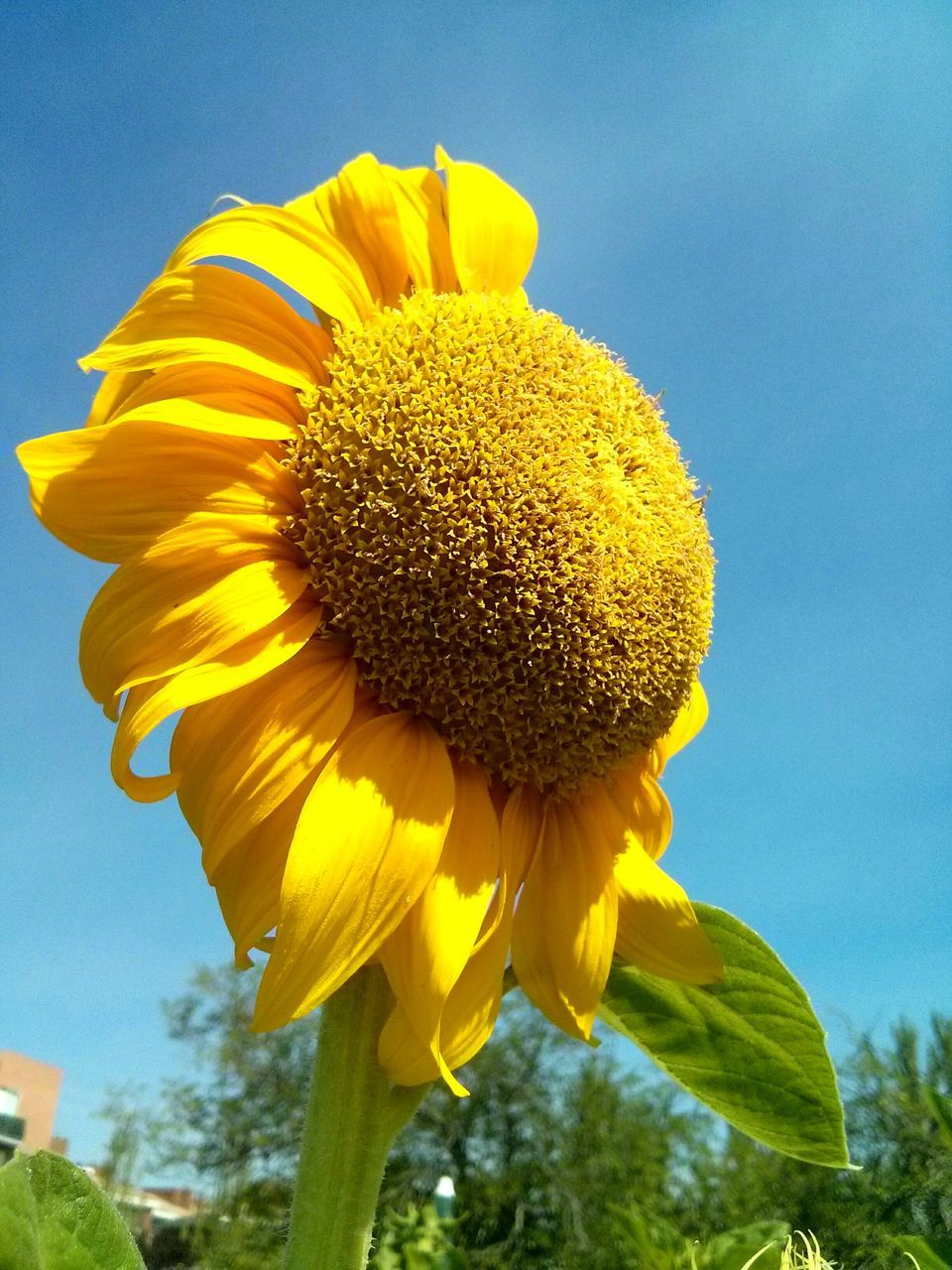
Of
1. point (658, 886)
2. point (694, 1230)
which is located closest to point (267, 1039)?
point (694, 1230)

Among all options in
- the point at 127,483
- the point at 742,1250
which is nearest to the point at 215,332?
the point at 127,483

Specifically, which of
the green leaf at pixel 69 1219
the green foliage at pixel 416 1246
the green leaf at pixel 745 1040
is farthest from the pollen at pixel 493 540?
the green foliage at pixel 416 1246

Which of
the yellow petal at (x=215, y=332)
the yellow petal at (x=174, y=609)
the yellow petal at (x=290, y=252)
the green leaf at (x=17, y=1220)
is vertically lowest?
the green leaf at (x=17, y=1220)

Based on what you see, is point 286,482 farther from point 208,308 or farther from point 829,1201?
point 829,1201

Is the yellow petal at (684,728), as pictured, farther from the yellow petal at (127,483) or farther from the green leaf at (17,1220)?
the green leaf at (17,1220)

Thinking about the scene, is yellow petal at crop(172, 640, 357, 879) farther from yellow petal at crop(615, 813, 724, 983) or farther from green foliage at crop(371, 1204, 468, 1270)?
green foliage at crop(371, 1204, 468, 1270)

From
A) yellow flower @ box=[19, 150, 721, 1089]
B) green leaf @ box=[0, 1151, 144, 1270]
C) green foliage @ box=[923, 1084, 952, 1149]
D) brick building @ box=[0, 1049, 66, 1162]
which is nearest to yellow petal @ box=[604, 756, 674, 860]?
yellow flower @ box=[19, 150, 721, 1089]
